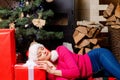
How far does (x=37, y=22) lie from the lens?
2799mm

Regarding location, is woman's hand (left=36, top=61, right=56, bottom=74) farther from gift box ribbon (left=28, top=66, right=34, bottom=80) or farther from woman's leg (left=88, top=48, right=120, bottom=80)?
woman's leg (left=88, top=48, right=120, bottom=80)

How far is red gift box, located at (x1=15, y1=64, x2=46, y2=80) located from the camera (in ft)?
7.16

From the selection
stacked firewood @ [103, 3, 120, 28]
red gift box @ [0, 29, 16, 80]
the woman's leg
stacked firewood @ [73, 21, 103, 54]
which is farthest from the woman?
stacked firewood @ [103, 3, 120, 28]

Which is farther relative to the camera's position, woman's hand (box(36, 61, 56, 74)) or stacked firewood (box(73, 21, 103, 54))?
stacked firewood (box(73, 21, 103, 54))

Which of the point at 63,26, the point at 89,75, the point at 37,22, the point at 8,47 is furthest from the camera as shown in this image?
the point at 63,26

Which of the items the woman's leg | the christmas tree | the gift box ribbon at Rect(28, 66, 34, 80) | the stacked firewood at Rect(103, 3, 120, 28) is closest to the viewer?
the gift box ribbon at Rect(28, 66, 34, 80)

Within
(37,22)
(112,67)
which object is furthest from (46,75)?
(37,22)

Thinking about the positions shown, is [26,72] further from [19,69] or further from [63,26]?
[63,26]

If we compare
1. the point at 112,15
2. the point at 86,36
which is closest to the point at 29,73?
the point at 86,36

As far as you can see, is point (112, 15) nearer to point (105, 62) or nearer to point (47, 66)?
point (105, 62)

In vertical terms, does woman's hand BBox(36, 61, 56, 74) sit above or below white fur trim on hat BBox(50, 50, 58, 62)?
below

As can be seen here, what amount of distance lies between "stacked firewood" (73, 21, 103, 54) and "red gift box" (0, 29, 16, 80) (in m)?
0.88

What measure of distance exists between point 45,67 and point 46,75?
10cm

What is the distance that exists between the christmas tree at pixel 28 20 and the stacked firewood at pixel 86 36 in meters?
0.17
